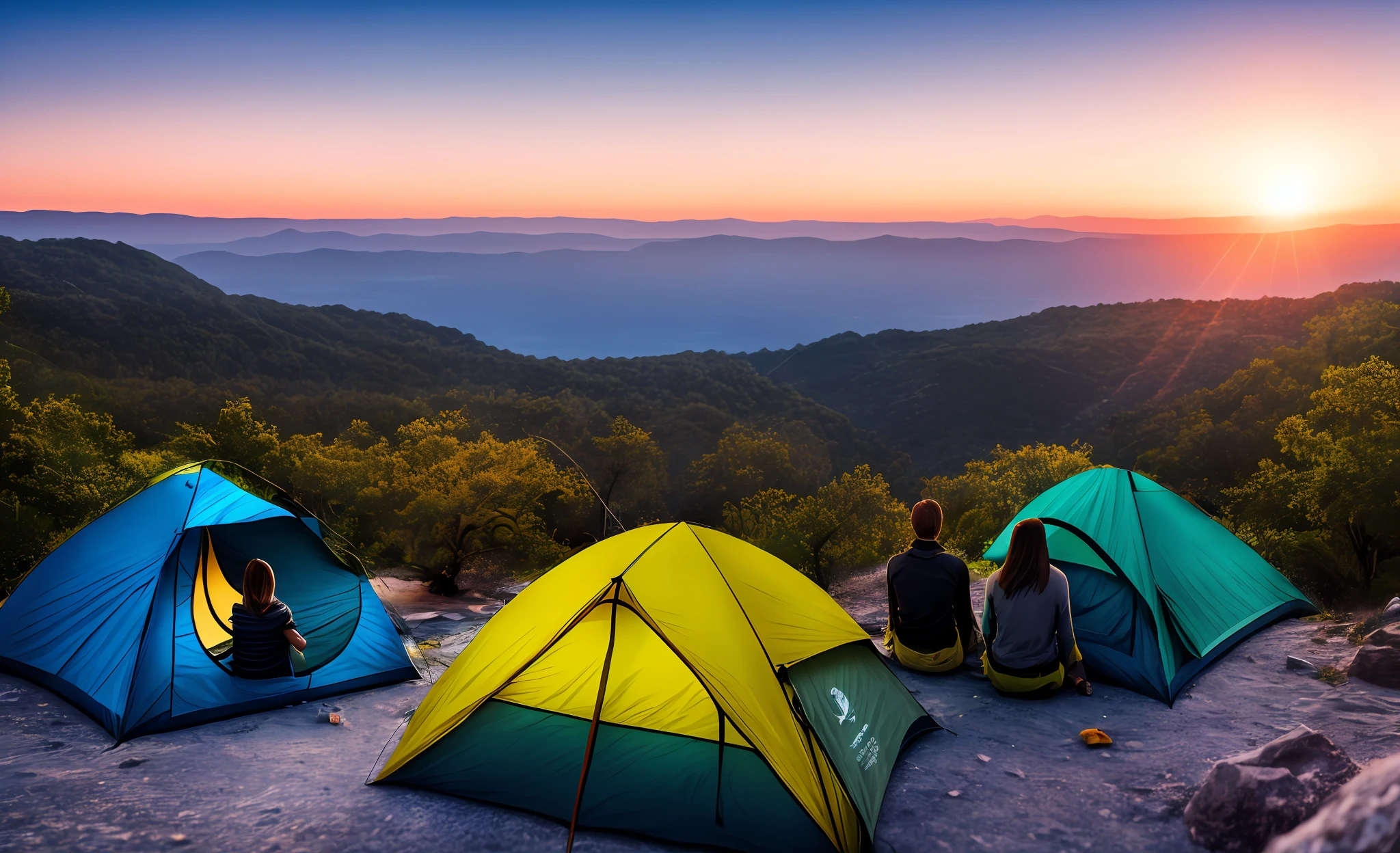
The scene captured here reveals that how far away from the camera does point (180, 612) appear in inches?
309

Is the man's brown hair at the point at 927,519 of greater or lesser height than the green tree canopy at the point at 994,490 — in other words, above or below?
above

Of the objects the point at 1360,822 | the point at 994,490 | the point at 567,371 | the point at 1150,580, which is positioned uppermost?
the point at 1360,822

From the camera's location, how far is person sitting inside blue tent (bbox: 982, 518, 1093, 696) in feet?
23.8

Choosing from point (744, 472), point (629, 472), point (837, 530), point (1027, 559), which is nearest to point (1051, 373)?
point (744, 472)

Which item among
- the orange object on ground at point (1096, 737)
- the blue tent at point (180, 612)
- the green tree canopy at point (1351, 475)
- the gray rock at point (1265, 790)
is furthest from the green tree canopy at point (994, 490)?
the gray rock at point (1265, 790)

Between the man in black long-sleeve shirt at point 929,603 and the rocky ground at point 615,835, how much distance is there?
0.30m

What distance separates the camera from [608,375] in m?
111

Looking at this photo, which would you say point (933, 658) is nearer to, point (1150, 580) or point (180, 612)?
point (1150, 580)

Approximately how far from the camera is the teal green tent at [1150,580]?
8.12m

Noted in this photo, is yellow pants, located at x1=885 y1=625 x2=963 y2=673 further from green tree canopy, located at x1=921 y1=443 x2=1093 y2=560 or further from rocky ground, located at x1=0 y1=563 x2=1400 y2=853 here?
green tree canopy, located at x1=921 y1=443 x2=1093 y2=560

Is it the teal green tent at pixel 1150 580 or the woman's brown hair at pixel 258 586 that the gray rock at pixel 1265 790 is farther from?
the woman's brown hair at pixel 258 586

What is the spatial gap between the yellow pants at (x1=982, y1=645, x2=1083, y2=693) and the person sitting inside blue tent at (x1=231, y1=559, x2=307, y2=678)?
A: 23.4 feet

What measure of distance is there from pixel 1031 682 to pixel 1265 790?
2.72 m

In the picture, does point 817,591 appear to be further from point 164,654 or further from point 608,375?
point 608,375
